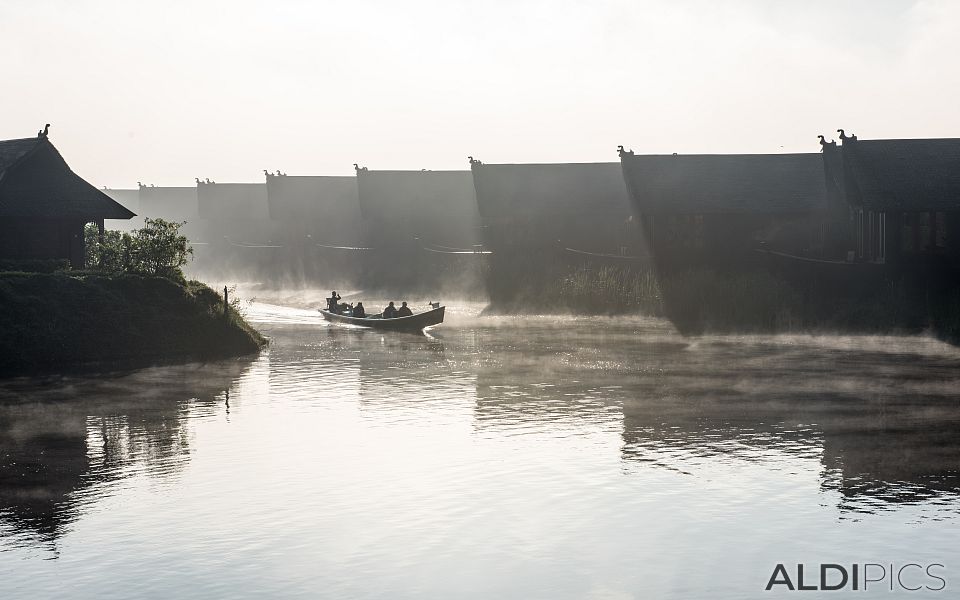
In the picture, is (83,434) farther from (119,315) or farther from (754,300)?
(754,300)

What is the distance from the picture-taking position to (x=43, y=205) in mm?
44312

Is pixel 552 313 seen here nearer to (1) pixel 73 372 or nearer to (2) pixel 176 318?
(2) pixel 176 318

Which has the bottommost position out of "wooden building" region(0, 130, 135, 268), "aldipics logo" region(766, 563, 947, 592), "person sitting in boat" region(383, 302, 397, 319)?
"aldipics logo" region(766, 563, 947, 592)

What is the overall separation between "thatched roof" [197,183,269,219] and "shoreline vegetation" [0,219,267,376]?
71.0 metres

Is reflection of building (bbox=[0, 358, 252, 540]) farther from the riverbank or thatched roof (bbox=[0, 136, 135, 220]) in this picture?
thatched roof (bbox=[0, 136, 135, 220])

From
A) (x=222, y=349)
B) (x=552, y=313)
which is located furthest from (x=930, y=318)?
(x=222, y=349)

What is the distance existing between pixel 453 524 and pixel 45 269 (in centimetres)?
2941

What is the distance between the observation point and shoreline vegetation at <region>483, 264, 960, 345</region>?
144 ft

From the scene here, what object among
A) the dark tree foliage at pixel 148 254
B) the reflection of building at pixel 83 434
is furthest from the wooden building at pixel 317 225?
the reflection of building at pixel 83 434

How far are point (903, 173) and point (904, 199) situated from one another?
2.29 meters

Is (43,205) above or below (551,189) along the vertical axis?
below

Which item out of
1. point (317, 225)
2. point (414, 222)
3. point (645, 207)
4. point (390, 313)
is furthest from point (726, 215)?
point (317, 225)

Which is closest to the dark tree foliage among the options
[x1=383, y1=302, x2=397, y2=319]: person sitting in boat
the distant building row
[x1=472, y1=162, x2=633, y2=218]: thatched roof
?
the distant building row

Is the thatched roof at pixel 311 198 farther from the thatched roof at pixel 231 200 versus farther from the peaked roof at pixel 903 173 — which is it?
the peaked roof at pixel 903 173
